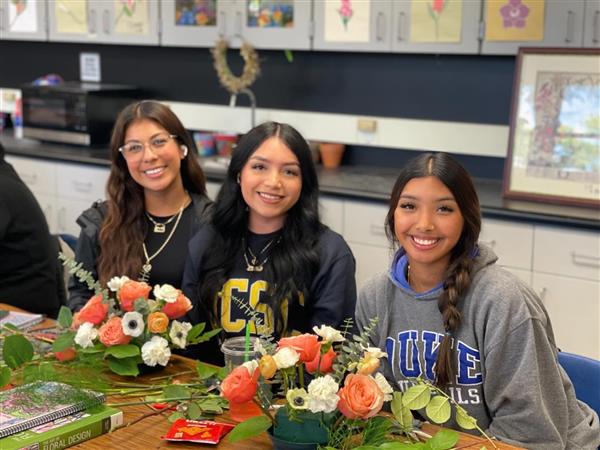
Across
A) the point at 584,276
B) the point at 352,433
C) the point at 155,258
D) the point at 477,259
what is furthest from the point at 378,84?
the point at 352,433

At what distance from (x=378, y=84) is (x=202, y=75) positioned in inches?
45.0

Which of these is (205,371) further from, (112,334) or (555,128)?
(555,128)

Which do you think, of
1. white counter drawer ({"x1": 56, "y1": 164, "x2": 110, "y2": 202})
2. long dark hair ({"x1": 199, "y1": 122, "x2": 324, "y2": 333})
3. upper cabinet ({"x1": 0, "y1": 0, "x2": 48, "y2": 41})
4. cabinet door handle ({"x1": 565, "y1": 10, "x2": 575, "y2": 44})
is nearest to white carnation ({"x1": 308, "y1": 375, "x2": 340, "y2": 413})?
long dark hair ({"x1": 199, "y1": 122, "x2": 324, "y2": 333})

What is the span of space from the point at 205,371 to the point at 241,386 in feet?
1.41

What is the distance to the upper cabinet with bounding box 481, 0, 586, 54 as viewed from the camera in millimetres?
3650

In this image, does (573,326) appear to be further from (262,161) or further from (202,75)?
(202,75)

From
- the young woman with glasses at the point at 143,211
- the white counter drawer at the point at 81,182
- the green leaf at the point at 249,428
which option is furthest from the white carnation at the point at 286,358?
the white counter drawer at the point at 81,182

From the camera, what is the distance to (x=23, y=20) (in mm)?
5535

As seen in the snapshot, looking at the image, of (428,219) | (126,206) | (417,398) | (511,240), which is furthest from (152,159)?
(511,240)

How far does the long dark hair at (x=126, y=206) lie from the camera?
2699 millimetres

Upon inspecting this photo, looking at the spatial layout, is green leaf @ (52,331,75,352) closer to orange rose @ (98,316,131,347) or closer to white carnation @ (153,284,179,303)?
orange rose @ (98,316,131,347)

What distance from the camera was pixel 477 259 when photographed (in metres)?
2.00

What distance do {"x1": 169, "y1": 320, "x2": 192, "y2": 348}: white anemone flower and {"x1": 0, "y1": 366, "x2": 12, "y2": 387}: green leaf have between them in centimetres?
35

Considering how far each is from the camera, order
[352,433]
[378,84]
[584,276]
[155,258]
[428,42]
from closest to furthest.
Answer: [352,433] < [155,258] < [584,276] < [428,42] < [378,84]
